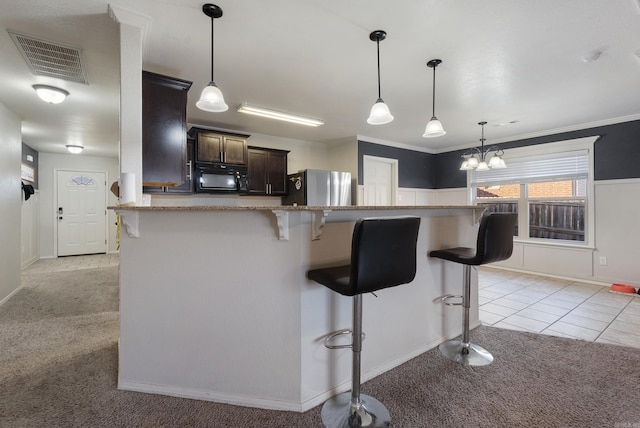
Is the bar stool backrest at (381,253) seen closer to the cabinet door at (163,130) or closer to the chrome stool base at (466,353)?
the chrome stool base at (466,353)

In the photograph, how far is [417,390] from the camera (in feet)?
5.91

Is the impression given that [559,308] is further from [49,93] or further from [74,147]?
[74,147]

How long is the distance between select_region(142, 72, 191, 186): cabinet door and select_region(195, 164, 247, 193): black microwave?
1879 millimetres

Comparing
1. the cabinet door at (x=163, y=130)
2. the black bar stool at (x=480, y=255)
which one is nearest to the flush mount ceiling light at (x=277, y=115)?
the cabinet door at (x=163, y=130)

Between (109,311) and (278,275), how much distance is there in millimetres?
2738

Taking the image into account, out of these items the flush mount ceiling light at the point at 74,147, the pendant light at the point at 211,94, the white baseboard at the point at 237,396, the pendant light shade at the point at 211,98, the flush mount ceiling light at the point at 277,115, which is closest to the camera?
the white baseboard at the point at 237,396

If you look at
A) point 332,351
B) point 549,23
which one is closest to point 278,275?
point 332,351

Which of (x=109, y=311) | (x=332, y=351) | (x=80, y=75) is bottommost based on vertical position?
(x=109, y=311)

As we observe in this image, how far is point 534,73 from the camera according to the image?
2.81 m

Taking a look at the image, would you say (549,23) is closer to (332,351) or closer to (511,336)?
(511,336)

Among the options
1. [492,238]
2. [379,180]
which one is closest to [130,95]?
[492,238]

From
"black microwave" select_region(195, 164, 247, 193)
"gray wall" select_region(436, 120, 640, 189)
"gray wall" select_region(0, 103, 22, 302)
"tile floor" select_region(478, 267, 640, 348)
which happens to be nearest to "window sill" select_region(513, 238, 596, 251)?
"tile floor" select_region(478, 267, 640, 348)

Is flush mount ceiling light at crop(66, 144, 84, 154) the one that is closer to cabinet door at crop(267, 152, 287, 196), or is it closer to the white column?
cabinet door at crop(267, 152, 287, 196)

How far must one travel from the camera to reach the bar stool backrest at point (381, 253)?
1.37 meters
